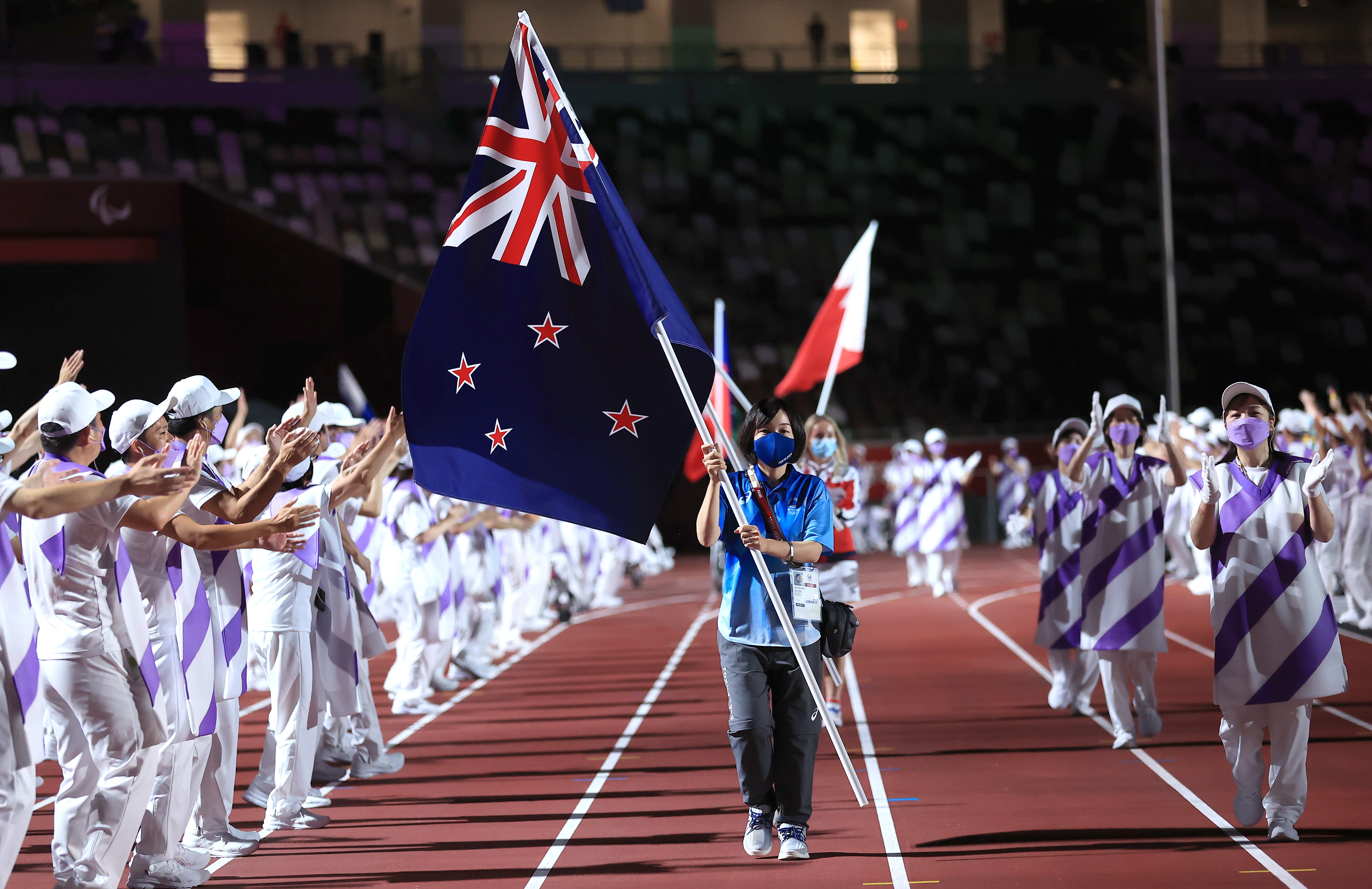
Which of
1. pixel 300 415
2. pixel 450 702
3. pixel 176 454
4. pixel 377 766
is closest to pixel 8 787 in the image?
pixel 176 454

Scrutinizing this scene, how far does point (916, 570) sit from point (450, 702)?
13.2 m

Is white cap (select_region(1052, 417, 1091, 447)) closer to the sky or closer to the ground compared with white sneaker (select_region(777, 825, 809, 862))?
closer to the sky

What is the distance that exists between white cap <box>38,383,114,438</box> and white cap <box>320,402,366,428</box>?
3.35 m

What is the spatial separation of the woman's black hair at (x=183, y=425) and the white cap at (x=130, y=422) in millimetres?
141

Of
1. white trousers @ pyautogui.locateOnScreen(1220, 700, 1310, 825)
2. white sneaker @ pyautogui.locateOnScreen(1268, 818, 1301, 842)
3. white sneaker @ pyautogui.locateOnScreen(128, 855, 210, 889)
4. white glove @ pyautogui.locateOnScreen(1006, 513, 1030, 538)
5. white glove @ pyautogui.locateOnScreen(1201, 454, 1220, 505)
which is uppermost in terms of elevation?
white glove @ pyautogui.locateOnScreen(1201, 454, 1220, 505)

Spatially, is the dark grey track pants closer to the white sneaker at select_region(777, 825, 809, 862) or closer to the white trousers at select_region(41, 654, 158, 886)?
the white sneaker at select_region(777, 825, 809, 862)

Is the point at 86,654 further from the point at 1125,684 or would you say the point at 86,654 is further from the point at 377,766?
the point at 1125,684

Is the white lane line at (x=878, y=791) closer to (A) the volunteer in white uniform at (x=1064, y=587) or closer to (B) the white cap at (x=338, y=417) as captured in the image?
(A) the volunteer in white uniform at (x=1064, y=587)

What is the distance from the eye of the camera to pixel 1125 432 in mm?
9078

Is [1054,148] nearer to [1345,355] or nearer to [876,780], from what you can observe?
[1345,355]

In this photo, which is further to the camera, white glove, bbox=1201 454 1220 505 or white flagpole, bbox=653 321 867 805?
white glove, bbox=1201 454 1220 505

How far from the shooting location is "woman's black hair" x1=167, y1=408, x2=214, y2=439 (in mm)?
6328

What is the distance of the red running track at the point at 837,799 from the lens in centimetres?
636

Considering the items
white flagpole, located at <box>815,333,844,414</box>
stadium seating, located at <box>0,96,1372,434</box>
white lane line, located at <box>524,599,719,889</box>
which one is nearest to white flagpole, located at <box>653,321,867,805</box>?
white lane line, located at <box>524,599,719,889</box>
